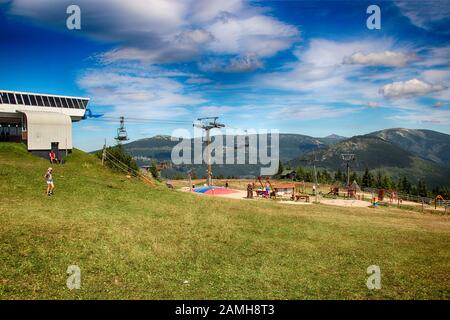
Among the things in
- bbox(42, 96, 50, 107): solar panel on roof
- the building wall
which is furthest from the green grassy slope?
bbox(42, 96, 50, 107): solar panel on roof

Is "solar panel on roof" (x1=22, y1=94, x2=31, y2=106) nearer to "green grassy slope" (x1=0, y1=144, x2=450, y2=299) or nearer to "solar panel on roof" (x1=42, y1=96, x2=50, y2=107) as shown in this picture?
"solar panel on roof" (x1=42, y1=96, x2=50, y2=107)

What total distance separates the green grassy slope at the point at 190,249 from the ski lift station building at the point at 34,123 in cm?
1742

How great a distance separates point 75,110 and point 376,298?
64.4 meters

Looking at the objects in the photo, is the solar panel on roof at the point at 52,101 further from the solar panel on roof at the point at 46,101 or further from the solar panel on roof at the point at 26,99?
the solar panel on roof at the point at 26,99

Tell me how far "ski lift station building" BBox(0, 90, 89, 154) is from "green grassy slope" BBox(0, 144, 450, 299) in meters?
17.4

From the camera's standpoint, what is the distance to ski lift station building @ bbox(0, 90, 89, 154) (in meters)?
54.8

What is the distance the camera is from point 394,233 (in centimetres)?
3331

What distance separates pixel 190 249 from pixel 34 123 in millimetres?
44162

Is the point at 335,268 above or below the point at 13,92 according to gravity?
below

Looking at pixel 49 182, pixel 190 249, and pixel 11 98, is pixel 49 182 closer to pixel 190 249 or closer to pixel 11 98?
pixel 190 249

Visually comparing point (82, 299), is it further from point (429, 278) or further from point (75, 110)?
point (75, 110)

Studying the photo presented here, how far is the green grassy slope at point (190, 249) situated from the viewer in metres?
16.7

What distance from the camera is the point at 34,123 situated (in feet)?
180

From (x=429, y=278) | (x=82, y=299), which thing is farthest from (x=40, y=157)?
(x=429, y=278)
